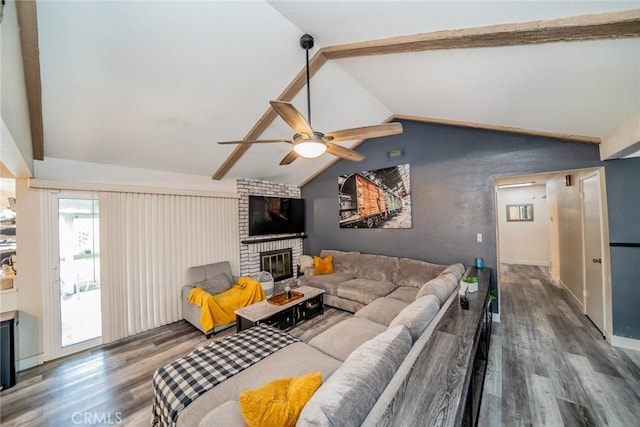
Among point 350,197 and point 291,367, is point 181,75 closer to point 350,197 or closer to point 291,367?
point 291,367

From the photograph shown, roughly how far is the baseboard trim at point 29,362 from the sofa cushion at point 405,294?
4.13m

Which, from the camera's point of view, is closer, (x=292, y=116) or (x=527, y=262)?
(x=292, y=116)

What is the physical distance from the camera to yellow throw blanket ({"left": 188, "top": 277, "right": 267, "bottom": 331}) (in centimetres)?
298

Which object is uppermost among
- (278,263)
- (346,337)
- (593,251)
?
(593,251)

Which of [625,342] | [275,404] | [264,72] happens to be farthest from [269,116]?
[625,342]

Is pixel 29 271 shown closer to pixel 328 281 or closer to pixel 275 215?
pixel 275 215

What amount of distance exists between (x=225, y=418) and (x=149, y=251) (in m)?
3.04

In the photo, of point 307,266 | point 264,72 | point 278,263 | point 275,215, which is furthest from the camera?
point 278,263

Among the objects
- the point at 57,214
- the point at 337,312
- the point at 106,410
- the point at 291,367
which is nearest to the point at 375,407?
the point at 291,367

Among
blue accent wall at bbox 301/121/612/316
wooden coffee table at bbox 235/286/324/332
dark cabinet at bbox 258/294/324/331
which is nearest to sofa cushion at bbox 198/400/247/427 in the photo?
wooden coffee table at bbox 235/286/324/332

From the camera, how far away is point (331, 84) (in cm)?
287

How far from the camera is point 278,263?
16.5ft

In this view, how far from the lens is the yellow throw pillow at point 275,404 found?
0.96 metres

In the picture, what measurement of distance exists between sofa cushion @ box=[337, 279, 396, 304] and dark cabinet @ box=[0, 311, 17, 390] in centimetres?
354
